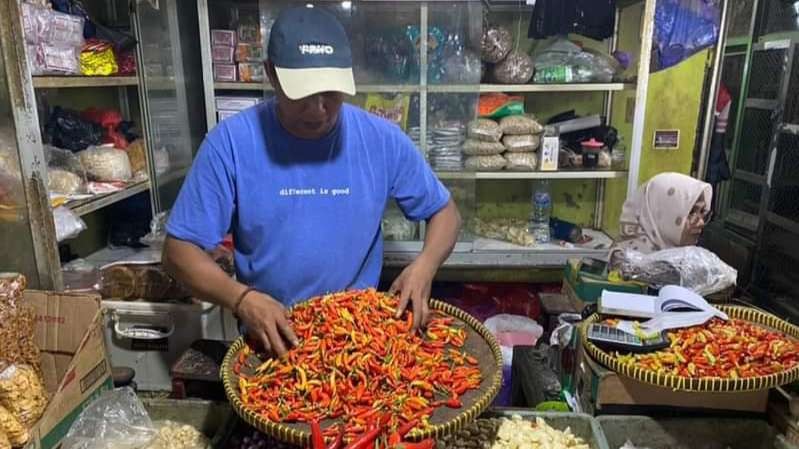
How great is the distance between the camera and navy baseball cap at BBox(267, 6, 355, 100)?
1.44 m

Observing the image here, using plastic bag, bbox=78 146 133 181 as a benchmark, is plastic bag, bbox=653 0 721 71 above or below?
above

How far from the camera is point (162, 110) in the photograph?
126 inches

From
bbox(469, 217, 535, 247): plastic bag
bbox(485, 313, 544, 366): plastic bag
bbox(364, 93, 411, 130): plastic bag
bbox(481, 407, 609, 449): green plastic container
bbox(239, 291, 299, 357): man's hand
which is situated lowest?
bbox(485, 313, 544, 366): plastic bag

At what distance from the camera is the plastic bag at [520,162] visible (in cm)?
322

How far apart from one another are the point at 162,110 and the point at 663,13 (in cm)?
288

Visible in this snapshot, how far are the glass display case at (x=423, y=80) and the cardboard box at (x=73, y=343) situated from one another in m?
1.52

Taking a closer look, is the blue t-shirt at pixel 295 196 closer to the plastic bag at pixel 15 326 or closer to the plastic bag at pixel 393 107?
the plastic bag at pixel 15 326

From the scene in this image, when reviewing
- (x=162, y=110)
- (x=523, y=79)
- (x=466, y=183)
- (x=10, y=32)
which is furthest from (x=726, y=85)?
(x=10, y=32)

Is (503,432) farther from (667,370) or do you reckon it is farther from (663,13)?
(663,13)

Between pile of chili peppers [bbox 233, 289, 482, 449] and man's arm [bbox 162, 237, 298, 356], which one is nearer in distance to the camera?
pile of chili peppers [bbox 233, 289, 482, 449]

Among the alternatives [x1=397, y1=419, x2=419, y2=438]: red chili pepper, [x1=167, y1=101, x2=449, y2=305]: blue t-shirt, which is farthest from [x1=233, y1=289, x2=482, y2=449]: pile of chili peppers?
[x1=167, y1=101, x2=449, y2=305]: blue t-shirt

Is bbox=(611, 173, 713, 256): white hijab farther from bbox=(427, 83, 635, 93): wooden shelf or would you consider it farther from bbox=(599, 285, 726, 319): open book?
bbox=(599, 285, 726, 319): open book

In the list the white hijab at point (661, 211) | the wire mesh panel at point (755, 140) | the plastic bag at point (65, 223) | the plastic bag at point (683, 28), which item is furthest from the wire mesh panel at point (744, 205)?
the plastic bag at point (65, 223)

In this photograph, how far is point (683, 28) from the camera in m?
3.06
